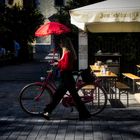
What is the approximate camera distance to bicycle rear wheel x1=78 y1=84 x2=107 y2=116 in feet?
31.9

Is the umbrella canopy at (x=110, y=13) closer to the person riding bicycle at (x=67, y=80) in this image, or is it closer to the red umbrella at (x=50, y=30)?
the person riding bicycle at (x=67, y=80)

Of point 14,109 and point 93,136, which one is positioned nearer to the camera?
point 93,136

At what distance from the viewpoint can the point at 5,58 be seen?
30.5 m

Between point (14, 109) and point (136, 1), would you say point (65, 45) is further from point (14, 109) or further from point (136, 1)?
point (136, 1)

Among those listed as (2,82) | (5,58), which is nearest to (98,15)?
(2,82)

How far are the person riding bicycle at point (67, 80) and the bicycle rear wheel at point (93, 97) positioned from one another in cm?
42

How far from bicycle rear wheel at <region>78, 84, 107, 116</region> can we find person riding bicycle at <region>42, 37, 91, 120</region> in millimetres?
425

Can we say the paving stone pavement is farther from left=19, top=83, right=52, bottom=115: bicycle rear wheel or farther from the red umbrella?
the red umbrella

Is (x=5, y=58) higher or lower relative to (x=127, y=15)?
lower

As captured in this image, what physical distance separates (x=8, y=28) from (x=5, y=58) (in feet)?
14.8

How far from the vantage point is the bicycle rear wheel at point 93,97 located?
383 inches

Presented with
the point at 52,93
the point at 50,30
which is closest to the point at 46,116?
the point at 52,93

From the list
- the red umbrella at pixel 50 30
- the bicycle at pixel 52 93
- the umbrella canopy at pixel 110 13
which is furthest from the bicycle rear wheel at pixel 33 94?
the red umbrella at pixel 50 30

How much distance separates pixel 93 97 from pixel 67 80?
3.19 feet
